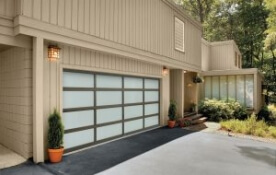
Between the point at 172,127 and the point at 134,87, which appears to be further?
the point at 172,127

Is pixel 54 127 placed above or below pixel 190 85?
below

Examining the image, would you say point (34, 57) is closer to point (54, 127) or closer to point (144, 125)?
point (54, 127)

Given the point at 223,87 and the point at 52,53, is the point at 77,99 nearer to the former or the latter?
the point at 52,53

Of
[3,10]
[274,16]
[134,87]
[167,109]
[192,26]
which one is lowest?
[167,109]

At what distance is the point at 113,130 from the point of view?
6.94 meters

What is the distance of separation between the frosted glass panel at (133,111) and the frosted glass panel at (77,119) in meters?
1.70

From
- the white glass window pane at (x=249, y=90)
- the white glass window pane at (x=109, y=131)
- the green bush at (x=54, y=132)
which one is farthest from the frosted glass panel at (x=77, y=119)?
the white glass window pane at (x=249, y=90)

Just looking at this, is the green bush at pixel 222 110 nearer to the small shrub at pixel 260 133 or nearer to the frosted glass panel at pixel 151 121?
the small shrub at pixel 260 133

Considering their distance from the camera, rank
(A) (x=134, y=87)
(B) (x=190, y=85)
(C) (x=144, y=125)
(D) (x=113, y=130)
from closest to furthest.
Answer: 1. (D) (x=113, y=130)
2. (A) (x=134, y=87)
3. (C) (x=144, y=125)
4. (B) (x=190, y=85)

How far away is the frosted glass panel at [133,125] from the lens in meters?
7.58

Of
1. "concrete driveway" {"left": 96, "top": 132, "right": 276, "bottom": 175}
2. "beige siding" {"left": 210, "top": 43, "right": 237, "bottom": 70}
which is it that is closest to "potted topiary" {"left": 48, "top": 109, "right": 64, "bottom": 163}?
"concrete driveway" {"left": 96, "top": 132, "right": 276, "bottom": 175}

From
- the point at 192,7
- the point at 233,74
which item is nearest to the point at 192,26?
the point at 233,74

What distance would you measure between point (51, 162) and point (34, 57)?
2.31 m

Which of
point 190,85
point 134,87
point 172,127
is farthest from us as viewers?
point 190,85
